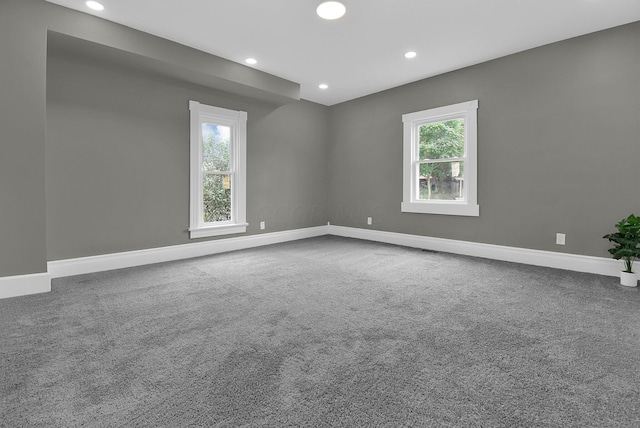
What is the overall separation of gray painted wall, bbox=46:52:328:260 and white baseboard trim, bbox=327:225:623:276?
2559mm

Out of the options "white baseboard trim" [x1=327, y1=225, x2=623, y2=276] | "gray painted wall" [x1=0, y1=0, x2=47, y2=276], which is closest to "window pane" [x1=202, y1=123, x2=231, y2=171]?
"gray painted wall" [x1=0, y1=0, x2=47, y2=276]

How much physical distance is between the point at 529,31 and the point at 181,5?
370cm

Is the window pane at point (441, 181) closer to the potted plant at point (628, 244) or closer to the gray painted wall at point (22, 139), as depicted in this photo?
the potted plant at point (628, 244)

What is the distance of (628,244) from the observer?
9.63ft

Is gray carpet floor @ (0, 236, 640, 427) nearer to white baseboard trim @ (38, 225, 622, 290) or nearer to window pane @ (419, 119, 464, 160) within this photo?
white baseboard trim @ (38, 225, 622, 290)

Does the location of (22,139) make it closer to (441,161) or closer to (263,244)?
→ (263,244)

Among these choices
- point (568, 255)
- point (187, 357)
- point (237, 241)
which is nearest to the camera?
point (187, 357)

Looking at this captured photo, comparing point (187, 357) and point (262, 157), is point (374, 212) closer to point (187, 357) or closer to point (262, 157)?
point (262, 157)

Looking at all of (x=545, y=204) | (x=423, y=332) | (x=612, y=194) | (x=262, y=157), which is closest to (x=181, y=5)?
(x=262, y=157)

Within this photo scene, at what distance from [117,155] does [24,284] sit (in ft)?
5.47

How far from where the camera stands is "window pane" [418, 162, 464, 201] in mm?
4680

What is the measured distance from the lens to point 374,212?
5.77m

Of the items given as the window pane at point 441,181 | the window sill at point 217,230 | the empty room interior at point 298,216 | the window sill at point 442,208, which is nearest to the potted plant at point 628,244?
the empty room interior at point 298,216

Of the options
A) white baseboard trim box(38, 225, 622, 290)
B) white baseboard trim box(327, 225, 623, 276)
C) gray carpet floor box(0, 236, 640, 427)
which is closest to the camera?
gray carpet floor box(0, 236, 640, 427)
